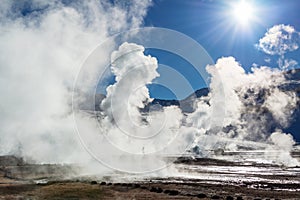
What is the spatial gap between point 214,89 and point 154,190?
101m

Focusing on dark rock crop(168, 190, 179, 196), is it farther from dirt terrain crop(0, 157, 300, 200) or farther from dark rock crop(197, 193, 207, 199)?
dark rock crop(197, 193, 207, 199)

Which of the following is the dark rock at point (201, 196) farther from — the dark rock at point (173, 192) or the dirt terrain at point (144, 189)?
the dark rock at point (173, 192)

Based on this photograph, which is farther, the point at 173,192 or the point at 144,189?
the point at 144,189

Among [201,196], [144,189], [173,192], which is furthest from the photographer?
[144,189]

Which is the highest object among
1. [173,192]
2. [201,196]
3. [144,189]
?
[144,189]

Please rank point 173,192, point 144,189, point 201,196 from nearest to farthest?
point 201,196
point 173,192
point 144,189

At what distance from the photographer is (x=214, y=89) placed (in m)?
145

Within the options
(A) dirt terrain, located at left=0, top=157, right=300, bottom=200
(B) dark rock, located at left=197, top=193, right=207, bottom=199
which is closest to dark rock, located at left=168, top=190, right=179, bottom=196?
(A) dirt terrain, located at left=0, top=157, right=300, bottom=200

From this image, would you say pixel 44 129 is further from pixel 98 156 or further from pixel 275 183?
pixel 275 183

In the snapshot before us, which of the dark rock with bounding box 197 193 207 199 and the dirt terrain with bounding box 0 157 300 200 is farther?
the dark rock with bounding box 197 193 207 199

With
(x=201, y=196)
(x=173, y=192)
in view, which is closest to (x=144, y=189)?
(x=173, y=192)

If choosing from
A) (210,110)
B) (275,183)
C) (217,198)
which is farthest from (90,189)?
Answer: (210,110)

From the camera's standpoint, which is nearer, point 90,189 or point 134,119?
point 90,189

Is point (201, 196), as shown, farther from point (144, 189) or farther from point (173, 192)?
point (144, 189)
